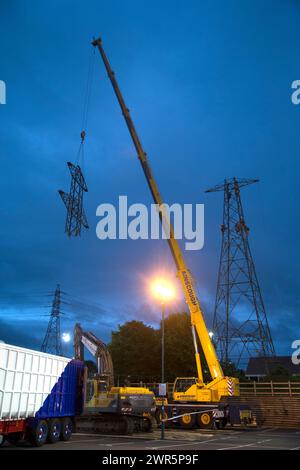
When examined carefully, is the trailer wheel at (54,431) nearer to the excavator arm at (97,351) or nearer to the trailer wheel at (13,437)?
the trailer wheel at (13,437)

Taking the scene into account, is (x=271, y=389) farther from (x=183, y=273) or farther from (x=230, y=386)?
(x=183, y=273)

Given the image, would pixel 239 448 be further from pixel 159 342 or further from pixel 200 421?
pixel 159 342

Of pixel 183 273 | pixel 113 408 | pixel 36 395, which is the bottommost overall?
pixel 113 408

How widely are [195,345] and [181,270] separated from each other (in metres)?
4.81

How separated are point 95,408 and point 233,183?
1127 inches

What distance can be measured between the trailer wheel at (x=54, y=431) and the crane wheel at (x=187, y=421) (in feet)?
38.1

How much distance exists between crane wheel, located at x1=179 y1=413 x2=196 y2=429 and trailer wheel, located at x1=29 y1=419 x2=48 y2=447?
12807 mm

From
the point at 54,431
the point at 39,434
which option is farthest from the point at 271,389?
the point at 39,434

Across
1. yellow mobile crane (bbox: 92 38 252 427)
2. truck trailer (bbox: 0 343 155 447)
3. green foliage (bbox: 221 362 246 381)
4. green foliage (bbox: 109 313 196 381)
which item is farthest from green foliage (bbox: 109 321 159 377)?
truck trailer (bbox: 0 343 155 447)

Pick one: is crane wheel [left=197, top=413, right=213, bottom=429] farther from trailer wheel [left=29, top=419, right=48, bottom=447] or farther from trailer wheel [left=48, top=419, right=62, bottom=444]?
trailer wheel [left=29, top=419, right=48, bottom=447]

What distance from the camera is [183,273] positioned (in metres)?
30.9

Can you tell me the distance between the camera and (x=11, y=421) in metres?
15.9
